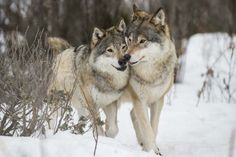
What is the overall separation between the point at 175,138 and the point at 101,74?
1.36 meters

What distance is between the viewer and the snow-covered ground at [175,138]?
4.67m

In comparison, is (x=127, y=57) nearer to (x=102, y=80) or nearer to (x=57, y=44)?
(x=102, y=80)

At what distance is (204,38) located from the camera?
14.1 m

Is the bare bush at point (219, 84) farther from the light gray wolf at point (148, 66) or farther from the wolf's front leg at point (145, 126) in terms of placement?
the wolf's front leg at point (145, 126)

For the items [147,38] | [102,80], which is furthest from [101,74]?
[147,38]

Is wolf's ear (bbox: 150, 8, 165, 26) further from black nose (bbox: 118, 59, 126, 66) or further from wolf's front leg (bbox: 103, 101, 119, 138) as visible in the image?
wolf's front leg (bbox: 103, 101, 119, 138)

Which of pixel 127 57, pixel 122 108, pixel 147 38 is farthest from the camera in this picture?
pixel 122 108

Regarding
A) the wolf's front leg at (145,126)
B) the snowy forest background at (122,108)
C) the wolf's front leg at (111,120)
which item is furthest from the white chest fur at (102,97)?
the snowy forest background at (122,108)

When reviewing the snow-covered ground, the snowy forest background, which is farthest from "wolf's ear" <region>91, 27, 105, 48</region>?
the snow-covered ground

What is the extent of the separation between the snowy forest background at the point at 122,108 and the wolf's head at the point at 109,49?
0.55m

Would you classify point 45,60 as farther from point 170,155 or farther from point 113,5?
point 113,5

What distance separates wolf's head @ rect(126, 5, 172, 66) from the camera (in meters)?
6.05

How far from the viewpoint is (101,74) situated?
6.36m

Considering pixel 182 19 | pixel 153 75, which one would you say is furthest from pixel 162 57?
pixel 182 19
